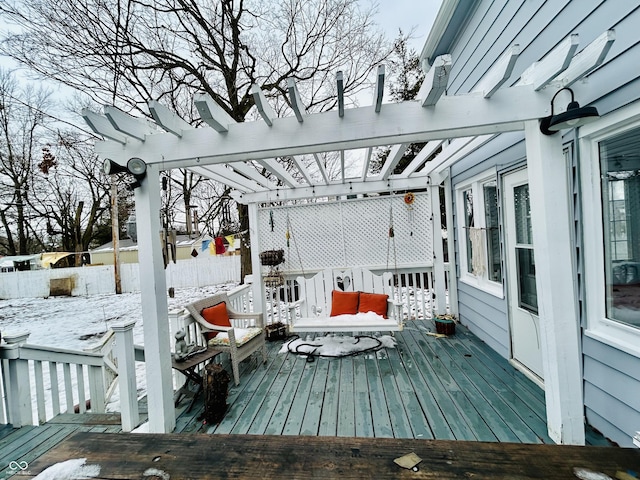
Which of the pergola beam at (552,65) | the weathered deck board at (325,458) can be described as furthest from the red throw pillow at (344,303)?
the weathered deck board at (325,458)

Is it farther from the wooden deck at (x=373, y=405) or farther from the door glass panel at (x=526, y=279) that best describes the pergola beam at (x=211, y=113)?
the door glass panel at (x=526, y=279)

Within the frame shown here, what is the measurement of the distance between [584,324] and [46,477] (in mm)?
2657

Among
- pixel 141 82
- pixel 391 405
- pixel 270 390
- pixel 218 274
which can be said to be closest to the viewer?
pixel 391 405

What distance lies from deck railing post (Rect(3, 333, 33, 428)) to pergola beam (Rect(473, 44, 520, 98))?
3726 millimetres

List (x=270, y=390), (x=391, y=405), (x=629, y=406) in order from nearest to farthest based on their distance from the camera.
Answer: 1. (x=629, y=406)
2. (x=391, y=405)
3. (x=270, y=390)

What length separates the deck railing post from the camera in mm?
2344

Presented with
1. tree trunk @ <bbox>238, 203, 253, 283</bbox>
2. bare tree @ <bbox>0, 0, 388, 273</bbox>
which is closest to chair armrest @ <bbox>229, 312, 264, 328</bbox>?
tree trunk @ <bbox>238, 203, 253, 283</bbox>

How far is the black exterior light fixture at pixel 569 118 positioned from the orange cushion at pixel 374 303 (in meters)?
2.40

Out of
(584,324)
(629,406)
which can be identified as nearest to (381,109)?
(584,324)

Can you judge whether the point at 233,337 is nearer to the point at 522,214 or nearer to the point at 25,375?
the point at 25,375

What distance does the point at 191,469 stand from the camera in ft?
2.26

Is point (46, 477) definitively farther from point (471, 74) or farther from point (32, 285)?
point (32, 285)

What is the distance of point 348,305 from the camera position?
377 centimetres

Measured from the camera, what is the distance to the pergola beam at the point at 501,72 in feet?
4.79
